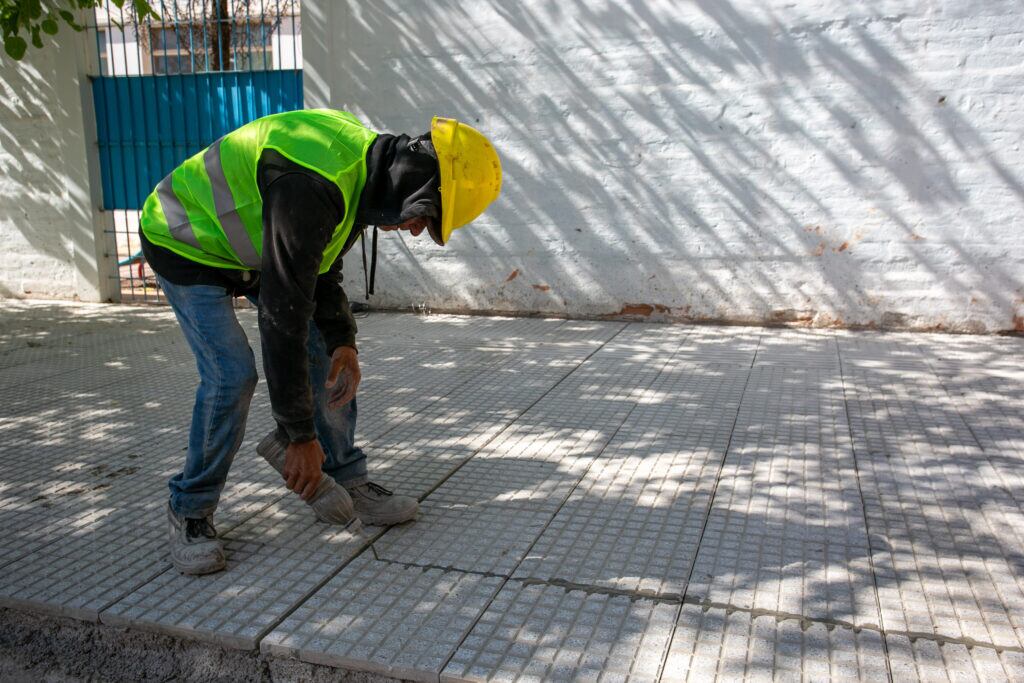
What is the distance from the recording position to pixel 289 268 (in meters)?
2.35

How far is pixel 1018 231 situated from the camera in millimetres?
6387

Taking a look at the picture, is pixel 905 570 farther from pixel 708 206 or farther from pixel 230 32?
pixel 230 32

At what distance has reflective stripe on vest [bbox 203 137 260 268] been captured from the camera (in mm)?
2607

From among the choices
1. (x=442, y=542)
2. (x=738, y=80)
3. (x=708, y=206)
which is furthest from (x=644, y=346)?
(x=442, y=542)

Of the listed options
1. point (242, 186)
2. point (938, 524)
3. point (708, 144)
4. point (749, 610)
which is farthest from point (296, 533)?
point (708, 144)

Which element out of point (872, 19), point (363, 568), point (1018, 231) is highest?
point (872, 19)

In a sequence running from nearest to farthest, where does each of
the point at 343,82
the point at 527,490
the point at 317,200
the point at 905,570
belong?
the point at 317,200 → the point at 905,570 → the point at 527,490 → the point at 343,82

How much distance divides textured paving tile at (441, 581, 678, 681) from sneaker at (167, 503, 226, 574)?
95cm

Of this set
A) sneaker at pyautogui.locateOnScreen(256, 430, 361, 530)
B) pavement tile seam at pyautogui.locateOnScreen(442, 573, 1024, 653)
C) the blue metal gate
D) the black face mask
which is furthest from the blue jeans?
the blue metal gate

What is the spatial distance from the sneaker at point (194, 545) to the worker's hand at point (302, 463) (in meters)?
0.46

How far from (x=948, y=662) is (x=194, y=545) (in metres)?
2.32

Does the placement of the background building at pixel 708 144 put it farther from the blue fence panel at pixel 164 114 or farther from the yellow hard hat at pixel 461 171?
the yellow hard hat at pixel 461 171

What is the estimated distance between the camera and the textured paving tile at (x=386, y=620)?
237 centimetres

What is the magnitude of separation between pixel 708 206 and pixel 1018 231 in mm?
2286
